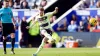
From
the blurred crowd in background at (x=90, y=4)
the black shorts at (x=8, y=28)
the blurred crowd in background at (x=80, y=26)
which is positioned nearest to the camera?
the black shorts at (x=8, y=28)

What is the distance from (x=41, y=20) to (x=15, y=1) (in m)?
12.3

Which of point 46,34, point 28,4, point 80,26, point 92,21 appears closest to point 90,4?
point 92,21

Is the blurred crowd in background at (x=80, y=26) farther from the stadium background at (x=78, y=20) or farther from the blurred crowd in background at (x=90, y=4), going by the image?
the blurred crowd in background at (x=90, y=4)

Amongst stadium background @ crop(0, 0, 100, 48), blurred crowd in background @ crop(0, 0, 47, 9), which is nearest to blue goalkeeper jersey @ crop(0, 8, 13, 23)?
stadium background @ crop(0, 0, 100, 48)

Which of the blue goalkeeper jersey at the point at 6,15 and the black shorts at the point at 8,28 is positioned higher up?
the blue goalkeeper jersey at the point at 6,15

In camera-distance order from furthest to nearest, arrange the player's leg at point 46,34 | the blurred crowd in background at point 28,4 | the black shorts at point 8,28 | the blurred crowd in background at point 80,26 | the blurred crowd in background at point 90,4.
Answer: the blurred crowd in background at point 28,4 < the blurred crowd in background at point 90,4 < the blurred crowd in background at point 80,26 < the black shorts at point 8,28 < the player's leg at point 46,34

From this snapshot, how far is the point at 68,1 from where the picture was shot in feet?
85.5

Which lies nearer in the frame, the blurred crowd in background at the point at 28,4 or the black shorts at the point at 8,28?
the black shorts at the point at 8,28

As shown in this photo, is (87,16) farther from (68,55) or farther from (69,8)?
(68,55)

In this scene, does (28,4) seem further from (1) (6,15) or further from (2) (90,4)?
(1) (6,15)

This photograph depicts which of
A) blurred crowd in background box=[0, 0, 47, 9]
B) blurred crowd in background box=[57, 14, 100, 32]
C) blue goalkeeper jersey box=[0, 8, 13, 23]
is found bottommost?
blurred crowd in background box=[57, 14, 100, 32]

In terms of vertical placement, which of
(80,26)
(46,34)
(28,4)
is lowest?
A: (80,26)

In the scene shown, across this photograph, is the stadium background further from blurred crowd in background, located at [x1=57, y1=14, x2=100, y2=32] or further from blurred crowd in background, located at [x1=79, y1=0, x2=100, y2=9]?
blurred crowd in background, located at [x1=79, y1=0, x2=100, y2=9]

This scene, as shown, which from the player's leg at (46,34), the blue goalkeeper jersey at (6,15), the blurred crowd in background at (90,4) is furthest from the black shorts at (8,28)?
the blurred crowd in background at (90,4)
